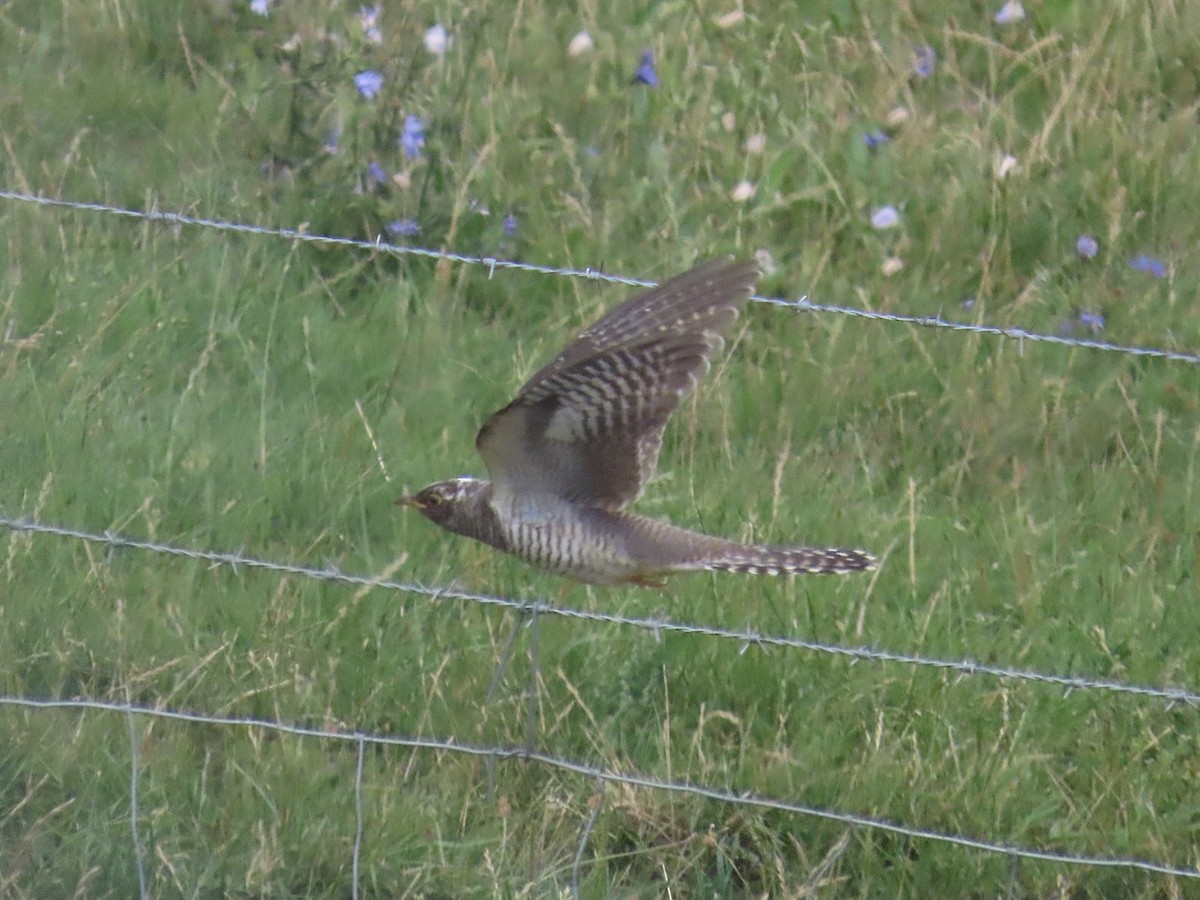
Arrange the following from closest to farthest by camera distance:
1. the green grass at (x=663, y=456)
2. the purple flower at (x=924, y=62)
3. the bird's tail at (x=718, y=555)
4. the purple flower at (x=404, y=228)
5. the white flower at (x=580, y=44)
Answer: the green grass at (x=663, y=456)
the bird's tail at (x=718, y=555)
the purple flower at (x=404, y=228)
the white flower at (x=580, y=44)
the purple flower at (x=924, y=62)

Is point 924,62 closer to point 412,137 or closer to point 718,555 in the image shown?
point 412,137

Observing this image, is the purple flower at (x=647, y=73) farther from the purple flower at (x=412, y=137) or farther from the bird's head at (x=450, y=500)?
the bird's head at (x=450, y=500)

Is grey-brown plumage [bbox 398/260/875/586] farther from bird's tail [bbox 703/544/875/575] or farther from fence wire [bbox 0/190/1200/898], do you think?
fence wire [bbox 0/190/1200/898]

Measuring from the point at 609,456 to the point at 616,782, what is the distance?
2.63ft

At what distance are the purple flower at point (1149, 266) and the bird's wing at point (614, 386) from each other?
8.97 feet

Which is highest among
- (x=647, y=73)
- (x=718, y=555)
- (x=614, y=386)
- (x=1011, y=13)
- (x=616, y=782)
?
(x=1011, y=13)

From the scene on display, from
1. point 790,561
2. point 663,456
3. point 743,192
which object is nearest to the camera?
point 790,561

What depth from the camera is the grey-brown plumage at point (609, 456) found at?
13.6 feet

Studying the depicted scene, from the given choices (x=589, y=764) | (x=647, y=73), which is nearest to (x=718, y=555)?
(x=589, y=764)

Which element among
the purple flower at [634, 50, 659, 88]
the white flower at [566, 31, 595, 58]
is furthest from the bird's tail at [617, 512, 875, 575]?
the white flower at [566, 31, 595, 58]

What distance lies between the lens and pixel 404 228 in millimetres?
6500

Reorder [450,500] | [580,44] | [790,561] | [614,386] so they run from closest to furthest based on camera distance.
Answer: [614,386], [790,561], [450,500], [580,44]

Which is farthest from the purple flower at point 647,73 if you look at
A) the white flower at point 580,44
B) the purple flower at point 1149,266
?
the purple flower at point 1149,266

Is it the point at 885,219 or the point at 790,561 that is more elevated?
the point at 885,219
